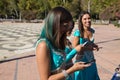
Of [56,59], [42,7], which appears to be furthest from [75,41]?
[42,7]

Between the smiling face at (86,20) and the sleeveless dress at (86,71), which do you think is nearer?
the sleeveless dress at (86,71)

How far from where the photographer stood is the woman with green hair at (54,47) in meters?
2.49

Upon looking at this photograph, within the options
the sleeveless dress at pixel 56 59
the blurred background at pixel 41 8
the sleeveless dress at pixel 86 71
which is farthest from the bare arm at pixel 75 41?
the blurred background at pixel 41 8

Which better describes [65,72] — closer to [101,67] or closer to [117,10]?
[101,67]

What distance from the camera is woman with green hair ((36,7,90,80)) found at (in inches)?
98.0

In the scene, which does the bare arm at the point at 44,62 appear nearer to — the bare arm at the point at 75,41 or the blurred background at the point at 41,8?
the bare arm at the point at 75,41

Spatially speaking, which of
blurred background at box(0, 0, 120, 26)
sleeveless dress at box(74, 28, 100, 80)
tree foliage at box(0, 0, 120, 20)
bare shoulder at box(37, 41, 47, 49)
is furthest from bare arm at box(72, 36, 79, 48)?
blurred background at box(0, 0, 120, 26)

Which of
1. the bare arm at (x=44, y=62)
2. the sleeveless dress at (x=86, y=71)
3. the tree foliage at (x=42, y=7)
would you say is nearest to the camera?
the bare arm at (x=44, y=62)

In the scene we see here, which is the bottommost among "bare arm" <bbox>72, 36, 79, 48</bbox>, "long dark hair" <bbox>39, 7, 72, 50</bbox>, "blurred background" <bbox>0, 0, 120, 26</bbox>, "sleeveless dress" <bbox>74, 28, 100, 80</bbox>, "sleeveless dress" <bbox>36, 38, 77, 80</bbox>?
"blurred background" <bbox>0, 0, 120, 26</bbox>

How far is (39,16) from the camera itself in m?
74.7

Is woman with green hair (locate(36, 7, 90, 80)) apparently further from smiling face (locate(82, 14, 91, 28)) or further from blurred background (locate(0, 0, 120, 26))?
blurred background (locate(0, 0, 120, 26))

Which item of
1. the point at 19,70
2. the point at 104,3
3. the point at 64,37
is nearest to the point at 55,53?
the point at 64,37

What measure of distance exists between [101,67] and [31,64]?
2.13m

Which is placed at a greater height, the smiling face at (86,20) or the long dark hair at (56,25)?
the long dark hair at (56,25)
